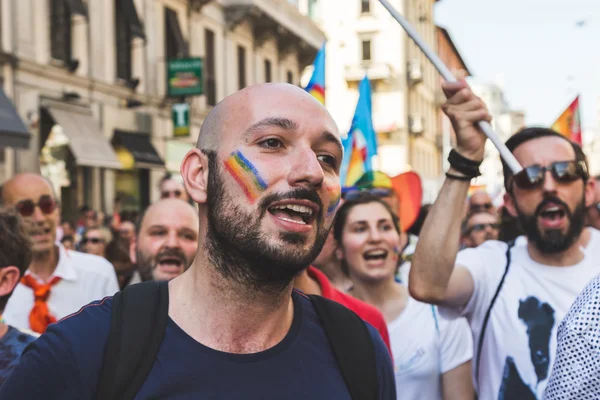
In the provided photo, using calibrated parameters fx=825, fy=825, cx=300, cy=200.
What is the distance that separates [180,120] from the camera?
71.9 feet

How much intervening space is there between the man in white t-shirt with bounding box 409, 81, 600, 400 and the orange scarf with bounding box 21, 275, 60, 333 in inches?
91.5

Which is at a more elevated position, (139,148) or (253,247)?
(139,148)

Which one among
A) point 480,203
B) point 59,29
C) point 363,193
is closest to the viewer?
point 363,193

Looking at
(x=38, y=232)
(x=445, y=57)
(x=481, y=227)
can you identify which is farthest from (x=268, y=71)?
(x=445, y=57)

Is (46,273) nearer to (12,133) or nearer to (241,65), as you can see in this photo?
(12,133)

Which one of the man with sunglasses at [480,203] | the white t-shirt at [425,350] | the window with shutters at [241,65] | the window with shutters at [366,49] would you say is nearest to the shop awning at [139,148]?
the window with shutters at [241,65]

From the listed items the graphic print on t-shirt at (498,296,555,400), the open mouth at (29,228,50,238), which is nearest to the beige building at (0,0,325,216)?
the open mouth at (29,228,50,238)

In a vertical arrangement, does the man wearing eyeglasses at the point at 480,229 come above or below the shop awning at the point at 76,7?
below

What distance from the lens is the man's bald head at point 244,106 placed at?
208cm

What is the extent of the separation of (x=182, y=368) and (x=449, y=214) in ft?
4.79

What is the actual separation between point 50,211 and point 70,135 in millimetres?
12117

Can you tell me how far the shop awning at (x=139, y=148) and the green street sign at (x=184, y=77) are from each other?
1.55 m

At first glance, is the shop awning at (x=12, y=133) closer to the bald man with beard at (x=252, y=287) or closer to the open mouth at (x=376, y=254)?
the open mouth at (x=376, y=254)

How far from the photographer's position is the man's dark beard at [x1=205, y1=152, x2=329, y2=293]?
1.94 m
